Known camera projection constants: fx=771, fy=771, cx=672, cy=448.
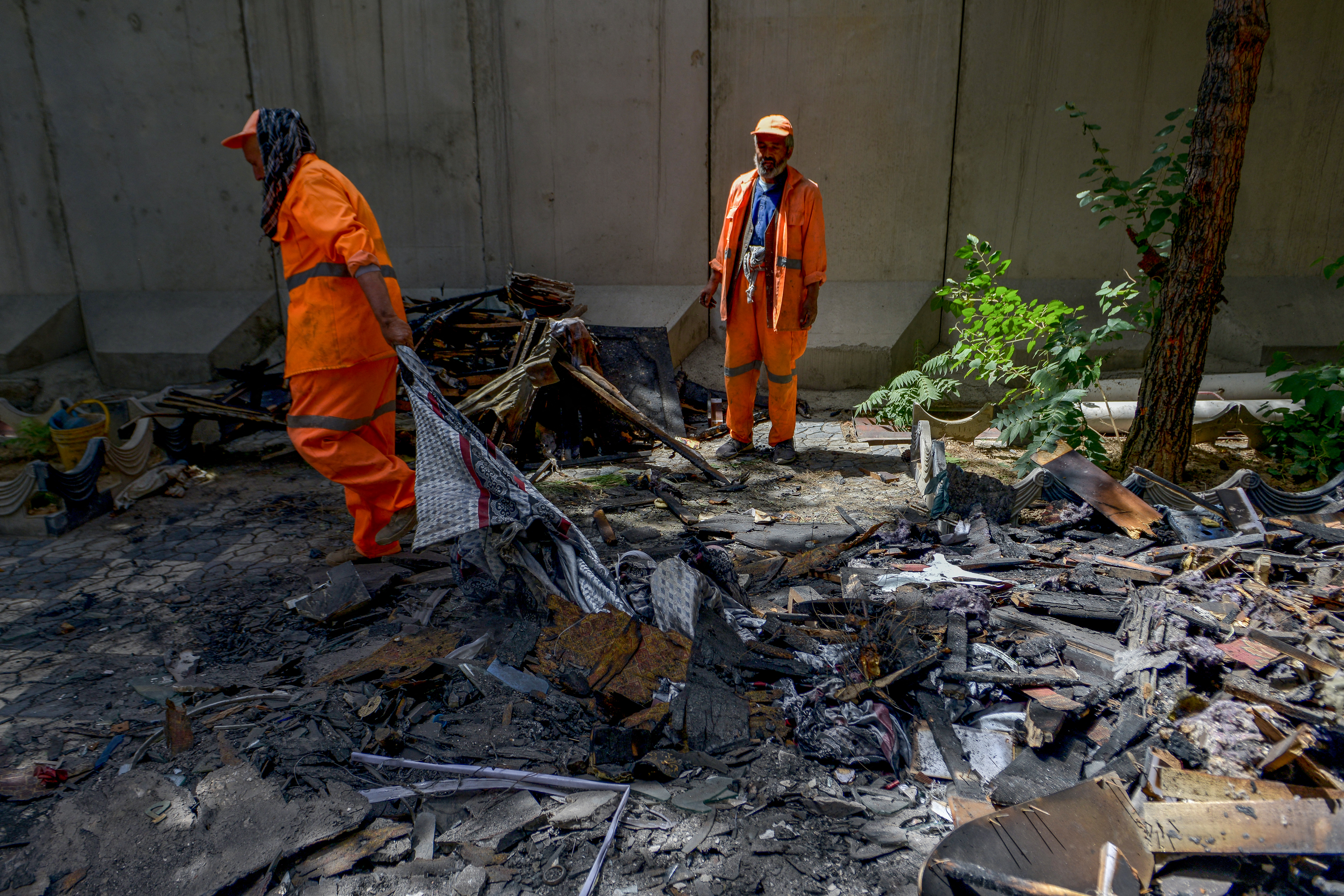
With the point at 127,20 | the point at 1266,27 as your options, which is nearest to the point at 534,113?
the point at 127,20

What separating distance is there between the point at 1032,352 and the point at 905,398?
1235 mm

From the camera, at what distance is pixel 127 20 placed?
7512 millimetres

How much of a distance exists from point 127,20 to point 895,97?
7422 millimetres

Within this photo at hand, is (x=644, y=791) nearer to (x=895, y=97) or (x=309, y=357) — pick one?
(x=309, y=357)

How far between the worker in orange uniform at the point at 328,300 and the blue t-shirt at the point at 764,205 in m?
2.55

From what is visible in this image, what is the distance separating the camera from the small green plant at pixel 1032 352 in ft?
15.5

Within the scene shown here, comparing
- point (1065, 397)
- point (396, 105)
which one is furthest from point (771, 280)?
point (396, 105)

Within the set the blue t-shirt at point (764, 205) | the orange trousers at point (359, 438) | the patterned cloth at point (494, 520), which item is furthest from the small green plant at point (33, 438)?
the blue t-shirt at point (764, 205)

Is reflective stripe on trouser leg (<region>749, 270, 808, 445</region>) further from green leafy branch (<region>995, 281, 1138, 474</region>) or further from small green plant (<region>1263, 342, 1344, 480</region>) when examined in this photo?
small green plant (<region>1263, 342, 1344, 480</region>)

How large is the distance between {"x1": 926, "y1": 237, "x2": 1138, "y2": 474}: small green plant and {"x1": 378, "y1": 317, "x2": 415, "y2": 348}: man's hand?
3599mm

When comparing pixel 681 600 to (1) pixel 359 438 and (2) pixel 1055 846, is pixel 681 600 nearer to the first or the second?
(2) pixel 1055 846

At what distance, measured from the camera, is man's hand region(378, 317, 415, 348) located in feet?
11.1

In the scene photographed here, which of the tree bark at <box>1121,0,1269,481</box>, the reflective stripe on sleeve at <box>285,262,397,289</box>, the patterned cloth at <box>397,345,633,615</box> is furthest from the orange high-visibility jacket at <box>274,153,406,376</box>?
the tree bark at <box>1121,0,1269,481</box>

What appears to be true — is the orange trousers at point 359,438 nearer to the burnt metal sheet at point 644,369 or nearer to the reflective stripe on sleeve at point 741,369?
the reflective stripe on sleeve at point 741,369
